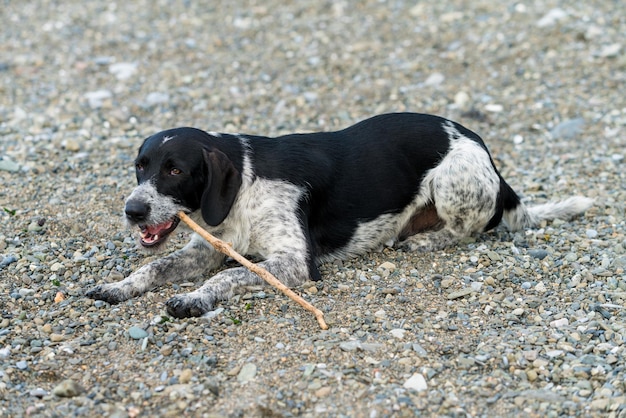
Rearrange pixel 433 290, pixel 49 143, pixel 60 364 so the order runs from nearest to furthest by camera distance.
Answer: pixel 60 364, pixel 433 290, pixel 49 143

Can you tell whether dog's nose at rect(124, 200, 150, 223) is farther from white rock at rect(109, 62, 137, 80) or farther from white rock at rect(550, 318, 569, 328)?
white rock at rect(109, 62, 137, 80)

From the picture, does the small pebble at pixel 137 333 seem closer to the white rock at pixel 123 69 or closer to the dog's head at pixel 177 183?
the dog's head at pixel 177 183

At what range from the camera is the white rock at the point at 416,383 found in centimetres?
440

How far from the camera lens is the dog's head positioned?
17.8 ft

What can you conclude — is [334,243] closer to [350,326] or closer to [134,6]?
[350,326]

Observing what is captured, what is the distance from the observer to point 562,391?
14.4ft

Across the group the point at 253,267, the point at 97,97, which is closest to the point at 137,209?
the point at 253,267

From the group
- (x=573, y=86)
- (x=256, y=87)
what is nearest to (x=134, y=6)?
(x=256, y=87)

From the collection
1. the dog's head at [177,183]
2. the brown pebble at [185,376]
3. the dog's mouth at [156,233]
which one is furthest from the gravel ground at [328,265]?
the dog's head at [177,183]

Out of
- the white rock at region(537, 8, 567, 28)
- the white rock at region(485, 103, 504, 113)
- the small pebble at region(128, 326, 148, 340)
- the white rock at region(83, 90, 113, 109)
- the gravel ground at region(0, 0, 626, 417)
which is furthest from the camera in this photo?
the white rock at region(537, 8, 567, 28)

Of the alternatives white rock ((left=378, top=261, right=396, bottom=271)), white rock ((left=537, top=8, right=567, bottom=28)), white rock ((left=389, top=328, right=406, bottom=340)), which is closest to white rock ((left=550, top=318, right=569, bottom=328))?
white rock ((left=389, top=328, right=406, bottom=340))

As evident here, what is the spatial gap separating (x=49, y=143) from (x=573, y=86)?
6.10 metres

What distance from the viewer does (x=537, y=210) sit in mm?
6996

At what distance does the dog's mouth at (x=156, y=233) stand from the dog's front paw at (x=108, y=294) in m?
0.36
